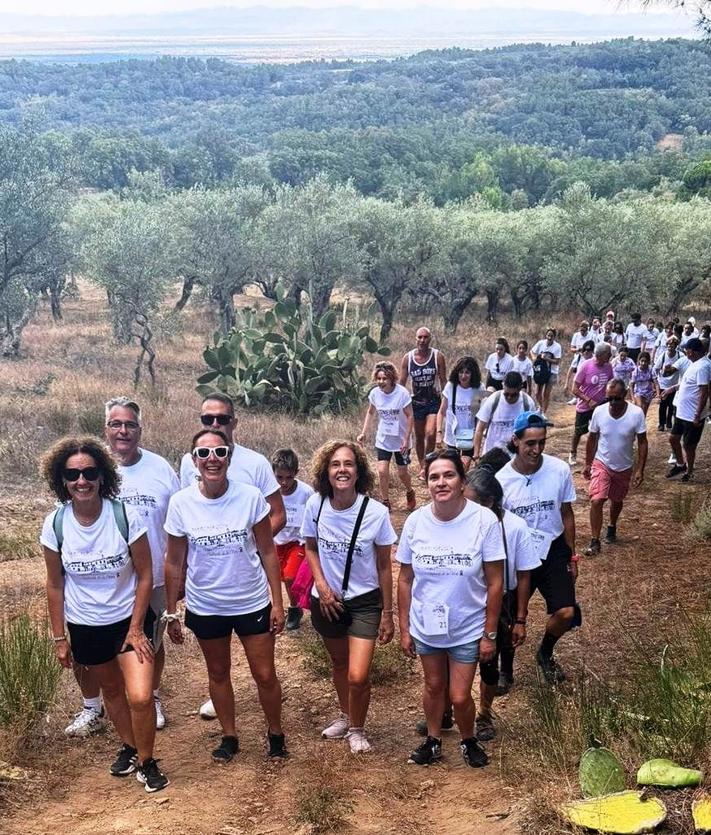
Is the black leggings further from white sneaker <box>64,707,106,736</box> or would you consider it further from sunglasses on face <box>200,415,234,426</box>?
white sneaker <box>64,707,106,736</box>

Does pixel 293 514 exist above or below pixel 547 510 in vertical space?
below

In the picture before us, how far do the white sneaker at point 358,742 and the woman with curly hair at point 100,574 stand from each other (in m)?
0.94

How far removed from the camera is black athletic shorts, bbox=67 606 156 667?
4195 mm

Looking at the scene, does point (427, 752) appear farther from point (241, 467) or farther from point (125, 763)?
point (241, 467)

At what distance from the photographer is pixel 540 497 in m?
5.14

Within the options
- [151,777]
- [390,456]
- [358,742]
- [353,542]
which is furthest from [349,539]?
[390,456]

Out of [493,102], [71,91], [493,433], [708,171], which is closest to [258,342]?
[493,433]

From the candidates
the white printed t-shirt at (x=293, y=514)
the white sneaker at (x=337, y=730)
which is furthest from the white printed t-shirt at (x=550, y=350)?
the white sneaker at (x=337, y=730)

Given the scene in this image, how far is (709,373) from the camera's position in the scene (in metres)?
9.98

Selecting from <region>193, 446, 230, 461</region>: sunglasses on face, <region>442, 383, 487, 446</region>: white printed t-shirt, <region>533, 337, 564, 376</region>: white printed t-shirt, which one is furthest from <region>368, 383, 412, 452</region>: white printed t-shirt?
<region>533, 337, 564, 376</region>: white printed t-shirt

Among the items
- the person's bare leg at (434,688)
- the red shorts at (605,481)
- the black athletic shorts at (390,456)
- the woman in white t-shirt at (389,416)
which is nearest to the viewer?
the person's bare leg at (434,688)

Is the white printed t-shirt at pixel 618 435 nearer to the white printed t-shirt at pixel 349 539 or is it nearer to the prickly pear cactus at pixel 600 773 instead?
the white printed t-shirt at pixel 349 539

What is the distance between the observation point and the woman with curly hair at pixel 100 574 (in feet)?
13.5

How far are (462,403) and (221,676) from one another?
16.1 feet
